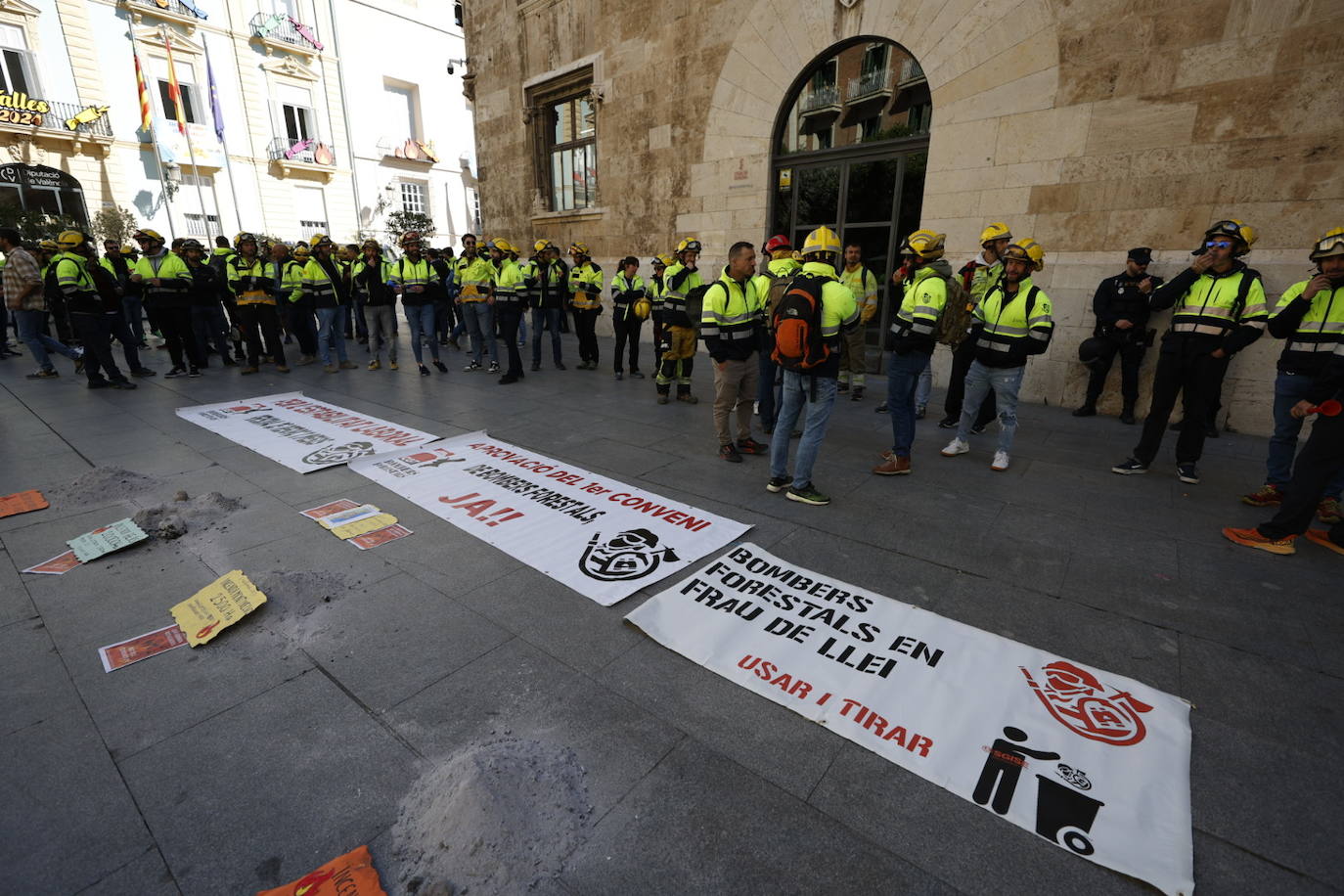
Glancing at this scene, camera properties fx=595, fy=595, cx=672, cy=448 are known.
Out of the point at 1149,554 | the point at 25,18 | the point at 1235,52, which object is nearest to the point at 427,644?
the point at 1149,554

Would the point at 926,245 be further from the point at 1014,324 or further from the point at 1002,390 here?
the point at 1002,390

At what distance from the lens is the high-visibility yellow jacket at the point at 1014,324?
5.12m

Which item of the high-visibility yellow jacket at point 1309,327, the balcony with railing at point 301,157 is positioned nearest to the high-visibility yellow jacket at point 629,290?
the high-visibility yellow jacket at point 1309,327

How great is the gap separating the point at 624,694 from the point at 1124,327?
24.1ft

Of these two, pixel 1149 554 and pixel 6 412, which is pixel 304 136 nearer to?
pixel 6 412

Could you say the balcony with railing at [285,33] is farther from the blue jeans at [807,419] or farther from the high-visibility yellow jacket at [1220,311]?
the high-visibility yellow jacket at [1220,311]

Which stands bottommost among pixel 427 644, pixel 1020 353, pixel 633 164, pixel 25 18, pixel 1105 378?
pixel 427 644

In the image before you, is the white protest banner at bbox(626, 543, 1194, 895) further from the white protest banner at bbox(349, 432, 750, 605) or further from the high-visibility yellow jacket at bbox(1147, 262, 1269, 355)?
the high-visibility yellow jacket at bbox(1147, 262, 1269, 355)

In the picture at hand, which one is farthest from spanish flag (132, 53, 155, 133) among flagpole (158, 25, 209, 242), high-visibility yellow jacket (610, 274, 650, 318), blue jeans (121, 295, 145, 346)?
high-visibility yellow jacket (610, 274, 650, 318)

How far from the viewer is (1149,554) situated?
12.9 ft

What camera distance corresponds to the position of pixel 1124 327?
6.89 m

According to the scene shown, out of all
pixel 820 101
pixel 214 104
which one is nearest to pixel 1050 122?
pixel 820 101

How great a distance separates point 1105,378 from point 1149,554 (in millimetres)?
4560

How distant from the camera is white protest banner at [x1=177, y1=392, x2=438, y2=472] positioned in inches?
229
